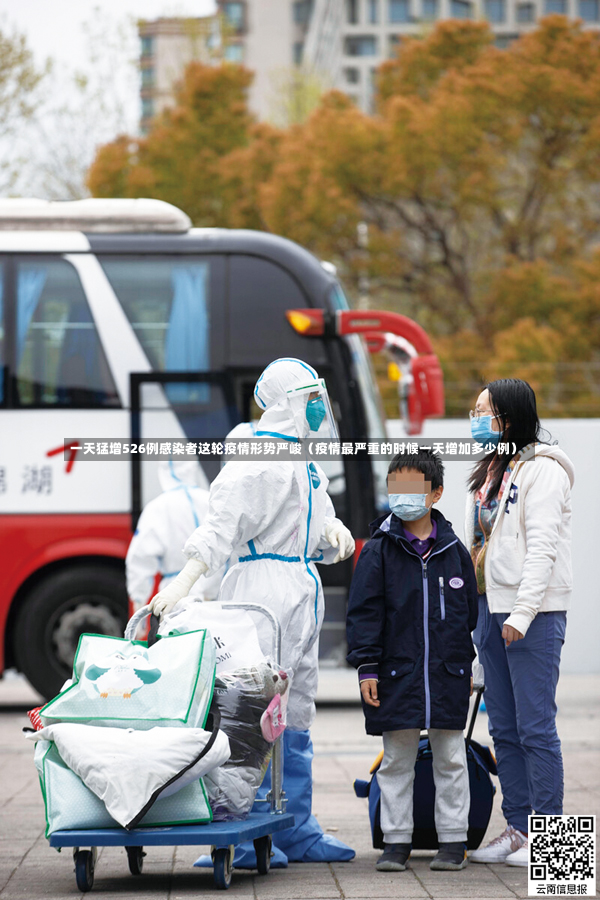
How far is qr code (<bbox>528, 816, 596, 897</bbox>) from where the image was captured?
436 cm

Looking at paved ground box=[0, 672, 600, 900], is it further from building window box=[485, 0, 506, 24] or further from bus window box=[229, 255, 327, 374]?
building window box=[485, 0, 506, 24]

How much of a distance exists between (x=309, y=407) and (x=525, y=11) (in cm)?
5997

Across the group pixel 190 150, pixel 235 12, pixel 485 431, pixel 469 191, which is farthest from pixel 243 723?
pixel 235 12

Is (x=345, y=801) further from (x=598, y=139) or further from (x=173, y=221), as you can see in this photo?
(x=598, y=139)

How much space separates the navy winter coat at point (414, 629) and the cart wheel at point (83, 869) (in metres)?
1.07

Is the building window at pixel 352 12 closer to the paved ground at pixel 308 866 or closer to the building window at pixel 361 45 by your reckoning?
the building window at pixel 361 45

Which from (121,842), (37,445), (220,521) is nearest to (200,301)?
(37,445)

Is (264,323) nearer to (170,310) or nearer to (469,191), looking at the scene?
(170,310)

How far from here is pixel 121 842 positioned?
4324 millimetres

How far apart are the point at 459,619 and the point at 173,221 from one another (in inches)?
245

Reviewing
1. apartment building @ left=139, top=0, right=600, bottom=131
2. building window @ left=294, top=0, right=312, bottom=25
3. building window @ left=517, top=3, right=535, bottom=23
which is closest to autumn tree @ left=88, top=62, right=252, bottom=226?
apartment building @ left=139, top=0, right=600, bottom=131

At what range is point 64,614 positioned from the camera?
9984 mm

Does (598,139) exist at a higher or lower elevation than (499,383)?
Answer: higher

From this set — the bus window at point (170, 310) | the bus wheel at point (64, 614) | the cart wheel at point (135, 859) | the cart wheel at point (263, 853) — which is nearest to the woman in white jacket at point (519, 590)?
the cart wheel at point (263, 853)
